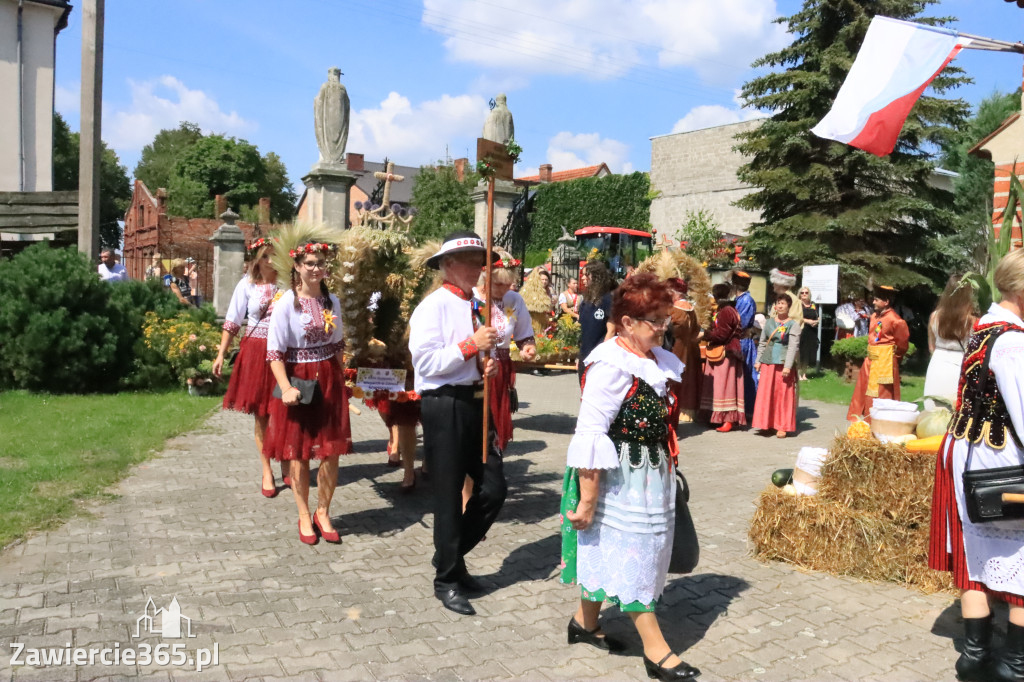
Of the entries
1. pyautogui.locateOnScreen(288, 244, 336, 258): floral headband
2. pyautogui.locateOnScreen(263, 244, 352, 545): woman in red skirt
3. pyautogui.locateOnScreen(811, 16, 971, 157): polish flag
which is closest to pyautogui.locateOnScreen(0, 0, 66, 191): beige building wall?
pyautogui.locateOnScreen(288, 244, 336, 258): floral headband

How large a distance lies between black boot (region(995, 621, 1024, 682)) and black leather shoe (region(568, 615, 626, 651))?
1.64 meters

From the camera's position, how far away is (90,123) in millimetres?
11805

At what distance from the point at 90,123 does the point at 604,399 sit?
11179 millimetres

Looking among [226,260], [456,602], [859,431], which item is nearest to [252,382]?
[456,602]

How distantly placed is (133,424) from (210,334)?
273cm

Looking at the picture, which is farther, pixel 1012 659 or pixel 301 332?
pixel 301 332

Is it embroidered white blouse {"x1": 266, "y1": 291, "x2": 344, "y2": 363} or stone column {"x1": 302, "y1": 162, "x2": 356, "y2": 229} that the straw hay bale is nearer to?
embroidered white blouse {"x1": 266, "y1": 291, "x2": 344, "y2": 363}

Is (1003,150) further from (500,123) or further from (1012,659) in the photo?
(1012,659)

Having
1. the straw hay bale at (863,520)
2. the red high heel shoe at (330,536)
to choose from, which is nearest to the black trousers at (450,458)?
the red high heel shoe at (330,536)

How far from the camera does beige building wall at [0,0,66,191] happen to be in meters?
23.3

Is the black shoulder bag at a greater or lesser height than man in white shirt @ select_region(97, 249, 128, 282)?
lesser

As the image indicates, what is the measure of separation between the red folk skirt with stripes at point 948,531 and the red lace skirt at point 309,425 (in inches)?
139

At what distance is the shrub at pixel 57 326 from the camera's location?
1063 centimetres

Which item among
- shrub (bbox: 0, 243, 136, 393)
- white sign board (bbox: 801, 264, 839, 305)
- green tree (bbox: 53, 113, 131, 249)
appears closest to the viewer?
shrub (bbox: 0, 243, 136, 393)
